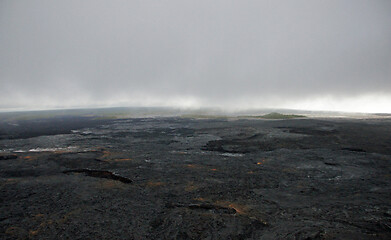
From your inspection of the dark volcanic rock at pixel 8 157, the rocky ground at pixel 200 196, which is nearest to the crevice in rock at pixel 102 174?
the rocky ground at pixel 200 196

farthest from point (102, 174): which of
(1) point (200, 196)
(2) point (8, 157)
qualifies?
(2) point (8, 157)

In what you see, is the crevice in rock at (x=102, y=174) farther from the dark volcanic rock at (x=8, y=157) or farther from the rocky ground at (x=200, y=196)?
the dark volcanic rock at (x=8, y=157)

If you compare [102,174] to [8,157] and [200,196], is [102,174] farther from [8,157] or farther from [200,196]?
[8,157]

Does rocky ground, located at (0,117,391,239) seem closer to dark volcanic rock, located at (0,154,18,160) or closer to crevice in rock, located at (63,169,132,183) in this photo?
crevice in rock, located at (63,169,132,183)

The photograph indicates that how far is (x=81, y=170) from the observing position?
18.3 metres

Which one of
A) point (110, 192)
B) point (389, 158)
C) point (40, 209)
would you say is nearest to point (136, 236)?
point (110, 192)

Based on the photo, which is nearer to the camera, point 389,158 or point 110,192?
point 110,192

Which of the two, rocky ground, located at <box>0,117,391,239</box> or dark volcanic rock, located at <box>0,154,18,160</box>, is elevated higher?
rocky ground, located at <box>0,117,391,239</box>

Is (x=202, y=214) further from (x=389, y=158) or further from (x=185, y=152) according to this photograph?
(x=389, y=158)

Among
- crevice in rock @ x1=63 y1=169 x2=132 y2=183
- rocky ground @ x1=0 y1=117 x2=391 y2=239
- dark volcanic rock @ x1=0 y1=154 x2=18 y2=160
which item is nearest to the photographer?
rocky ground @ x1=0 y1=117 x2=391 y2=239

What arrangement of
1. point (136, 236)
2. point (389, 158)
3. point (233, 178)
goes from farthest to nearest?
point (389, 158) < point (233, 178) < point (136, 236)

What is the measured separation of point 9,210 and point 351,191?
19.3 meters

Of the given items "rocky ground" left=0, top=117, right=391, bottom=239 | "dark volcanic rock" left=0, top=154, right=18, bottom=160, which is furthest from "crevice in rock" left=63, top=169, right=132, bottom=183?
"dark volcanic rock" left=0, top=154, right=18, bottom=160

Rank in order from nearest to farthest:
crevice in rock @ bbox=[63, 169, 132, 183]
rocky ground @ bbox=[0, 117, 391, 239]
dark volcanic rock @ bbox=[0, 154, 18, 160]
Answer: rocky ground @ bbox=[0, 117, 391, 239]
crevice in rock @ bbox=[63, 169, 132, 183]
dark volcanic rock @ bbox=[0, 154, 18, 160]
